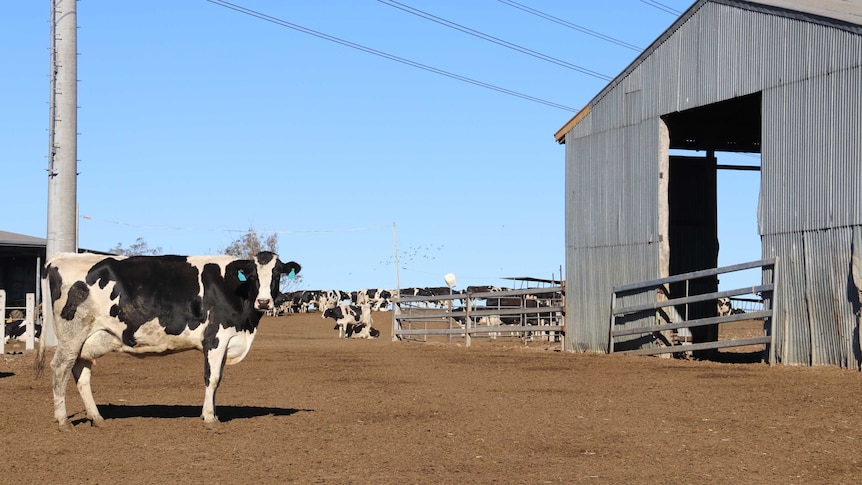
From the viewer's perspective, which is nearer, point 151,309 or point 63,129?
point 151,309

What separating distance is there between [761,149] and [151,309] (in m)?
13.1

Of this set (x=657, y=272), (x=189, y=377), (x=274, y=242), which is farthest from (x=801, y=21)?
(x=274, y=242)

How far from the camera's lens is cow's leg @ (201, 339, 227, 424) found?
36.8 feet

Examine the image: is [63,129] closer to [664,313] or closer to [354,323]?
[664,313]

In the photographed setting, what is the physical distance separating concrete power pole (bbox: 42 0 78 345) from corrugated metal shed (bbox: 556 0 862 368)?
11776mm

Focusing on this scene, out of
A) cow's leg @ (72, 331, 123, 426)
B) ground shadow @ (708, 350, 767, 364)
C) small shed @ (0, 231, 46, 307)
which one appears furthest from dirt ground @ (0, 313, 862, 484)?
small shed @ (0, 231, 46, 307)

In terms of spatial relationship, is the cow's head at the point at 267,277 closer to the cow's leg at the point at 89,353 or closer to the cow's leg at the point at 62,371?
the cow's leg at the point at 89,353

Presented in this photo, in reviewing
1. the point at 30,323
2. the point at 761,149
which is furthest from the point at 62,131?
the point at 761,149

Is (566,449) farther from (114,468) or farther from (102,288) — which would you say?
(102,288)

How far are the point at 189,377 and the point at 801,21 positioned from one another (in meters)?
12.6

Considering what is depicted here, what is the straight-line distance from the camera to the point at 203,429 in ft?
36.2

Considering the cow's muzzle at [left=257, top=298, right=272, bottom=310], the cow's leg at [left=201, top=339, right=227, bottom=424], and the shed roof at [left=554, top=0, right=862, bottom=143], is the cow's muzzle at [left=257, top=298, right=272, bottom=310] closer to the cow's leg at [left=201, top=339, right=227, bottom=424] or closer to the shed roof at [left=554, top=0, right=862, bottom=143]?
the cow's leg at [left=201, top=339, right=227, bottom=424]

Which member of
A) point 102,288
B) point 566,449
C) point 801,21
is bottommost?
point 566,449

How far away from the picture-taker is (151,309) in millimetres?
11523
